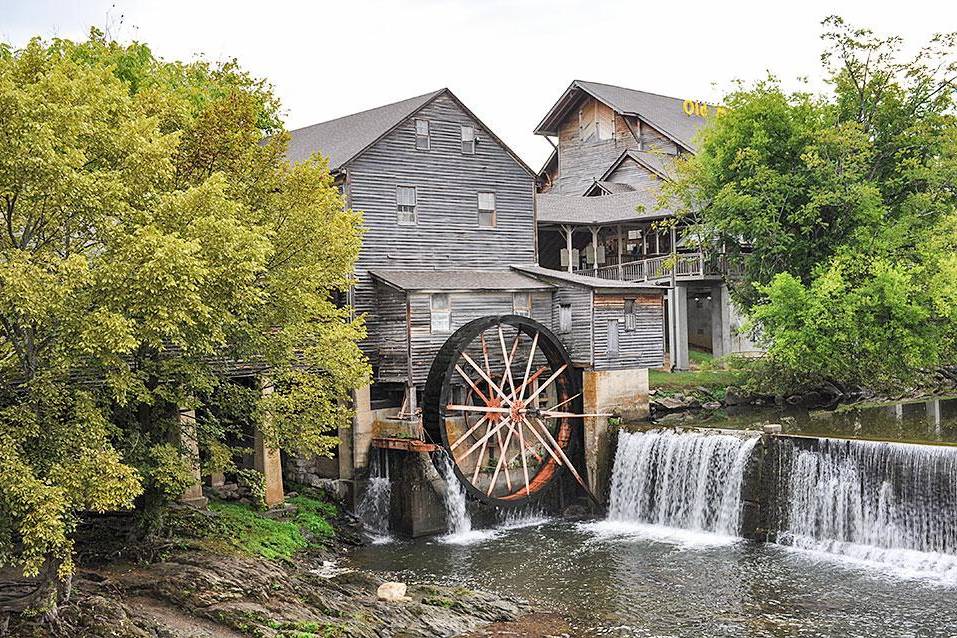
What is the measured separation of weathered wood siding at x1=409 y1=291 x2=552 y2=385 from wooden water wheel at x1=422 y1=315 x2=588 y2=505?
1.71 feet

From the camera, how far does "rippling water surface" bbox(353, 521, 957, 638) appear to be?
15.9m

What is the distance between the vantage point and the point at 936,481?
757 inches

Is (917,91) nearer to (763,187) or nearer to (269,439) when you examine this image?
(763,187)

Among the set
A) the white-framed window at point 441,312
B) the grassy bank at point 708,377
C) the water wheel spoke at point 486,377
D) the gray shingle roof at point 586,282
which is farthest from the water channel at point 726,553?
the grassy bank at point 708,377

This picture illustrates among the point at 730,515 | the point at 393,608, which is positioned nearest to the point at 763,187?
the point at 730,515

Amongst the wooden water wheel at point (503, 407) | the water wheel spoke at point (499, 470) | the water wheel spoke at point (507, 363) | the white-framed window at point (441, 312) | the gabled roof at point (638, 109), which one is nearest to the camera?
the wooden water wheel at point (503, 407)

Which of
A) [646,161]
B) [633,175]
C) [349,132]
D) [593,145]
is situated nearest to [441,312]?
[349,132]

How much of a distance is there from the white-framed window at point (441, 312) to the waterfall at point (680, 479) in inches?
205

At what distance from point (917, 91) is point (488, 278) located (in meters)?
13.8

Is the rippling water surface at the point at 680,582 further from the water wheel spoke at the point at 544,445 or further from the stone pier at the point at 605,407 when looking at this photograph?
the stone pier at the point at 605,407

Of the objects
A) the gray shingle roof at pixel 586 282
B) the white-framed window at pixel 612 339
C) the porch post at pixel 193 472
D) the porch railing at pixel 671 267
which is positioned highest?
the porch railing at pixel 671 267

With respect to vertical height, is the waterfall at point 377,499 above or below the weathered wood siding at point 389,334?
below

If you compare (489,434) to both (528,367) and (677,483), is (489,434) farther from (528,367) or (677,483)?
(677,483)

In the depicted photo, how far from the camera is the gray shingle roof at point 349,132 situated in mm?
25625
